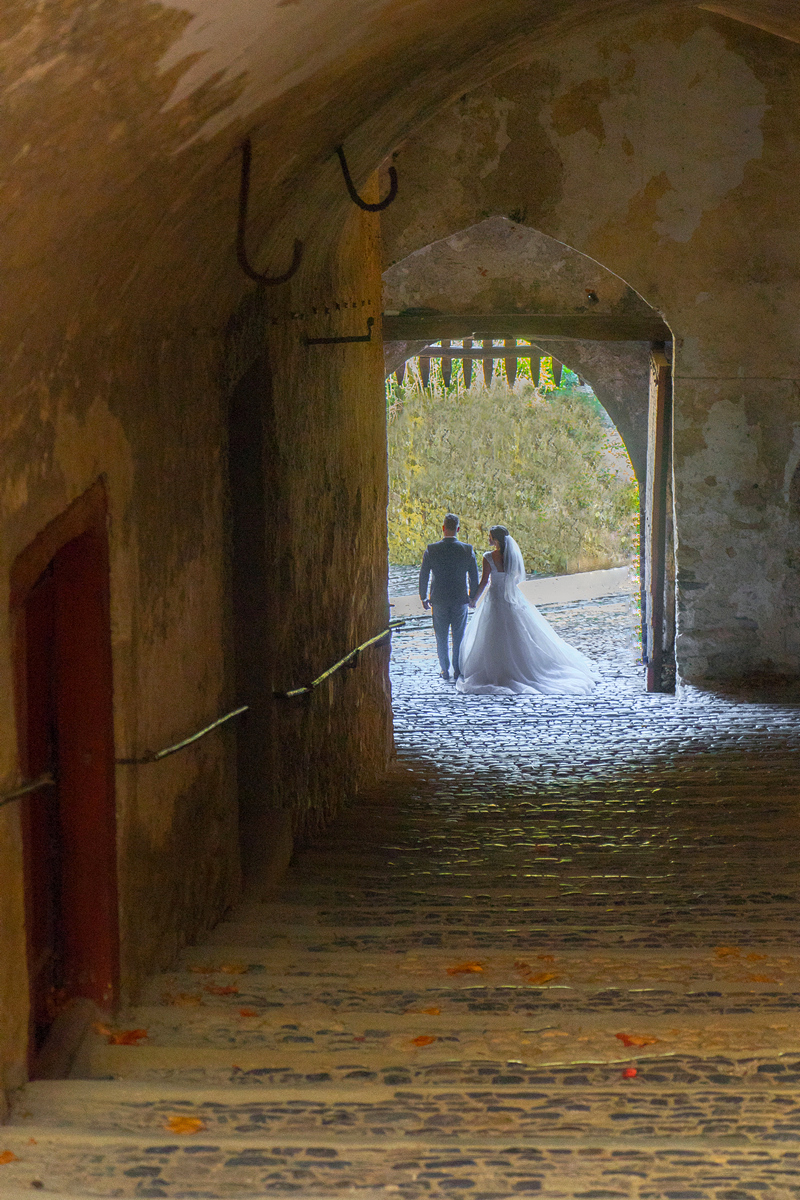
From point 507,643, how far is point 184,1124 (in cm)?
887

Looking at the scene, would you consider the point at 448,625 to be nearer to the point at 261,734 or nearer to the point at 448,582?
the point at 448,582

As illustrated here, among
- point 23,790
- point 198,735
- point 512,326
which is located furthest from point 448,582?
point 23,790

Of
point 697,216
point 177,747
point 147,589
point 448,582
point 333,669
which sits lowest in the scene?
point 177,747

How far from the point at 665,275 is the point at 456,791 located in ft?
15.6

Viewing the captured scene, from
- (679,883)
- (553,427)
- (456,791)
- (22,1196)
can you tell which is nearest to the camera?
(22,1196)

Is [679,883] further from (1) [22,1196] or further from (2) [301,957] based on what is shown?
(1) [22,1196]

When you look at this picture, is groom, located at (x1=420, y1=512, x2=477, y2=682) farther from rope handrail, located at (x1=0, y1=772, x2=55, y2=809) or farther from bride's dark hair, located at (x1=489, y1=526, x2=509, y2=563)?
rope handrail, located at (x1=0, y1=772, x2=55, y2=809)

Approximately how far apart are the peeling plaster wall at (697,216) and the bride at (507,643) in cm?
169

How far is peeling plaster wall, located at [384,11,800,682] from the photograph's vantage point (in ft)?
30.2

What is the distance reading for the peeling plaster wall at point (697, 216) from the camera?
921 centimetres

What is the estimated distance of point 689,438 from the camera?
9648 mm

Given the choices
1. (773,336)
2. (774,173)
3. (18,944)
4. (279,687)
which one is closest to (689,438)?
(773,336)

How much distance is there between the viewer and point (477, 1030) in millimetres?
3133

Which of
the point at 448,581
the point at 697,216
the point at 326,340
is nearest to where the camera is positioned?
the point at 326,340
